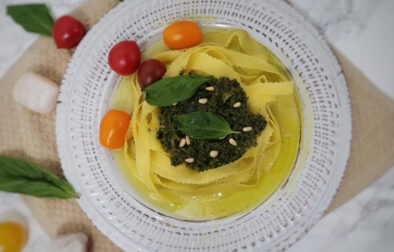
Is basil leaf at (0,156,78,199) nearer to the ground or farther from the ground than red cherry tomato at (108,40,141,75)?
nearer to the ground

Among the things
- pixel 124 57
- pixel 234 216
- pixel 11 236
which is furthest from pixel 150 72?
pixel 11 236

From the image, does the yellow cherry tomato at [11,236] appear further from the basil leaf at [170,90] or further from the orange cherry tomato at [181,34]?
the orange cherry tomato at [181,34]

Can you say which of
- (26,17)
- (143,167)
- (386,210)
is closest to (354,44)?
(386,210)

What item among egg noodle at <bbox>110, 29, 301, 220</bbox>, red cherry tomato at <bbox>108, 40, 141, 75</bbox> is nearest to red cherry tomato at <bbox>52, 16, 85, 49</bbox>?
red cherry tomato at <bbox>108, 40, 141, 75</bbox>

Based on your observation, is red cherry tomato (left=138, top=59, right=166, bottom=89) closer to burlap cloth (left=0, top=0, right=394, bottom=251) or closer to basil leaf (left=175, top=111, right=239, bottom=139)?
basil leaf (left=175, top=111, right=239, bottom=139)

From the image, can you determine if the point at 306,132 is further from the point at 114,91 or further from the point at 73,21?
the point at 73,21

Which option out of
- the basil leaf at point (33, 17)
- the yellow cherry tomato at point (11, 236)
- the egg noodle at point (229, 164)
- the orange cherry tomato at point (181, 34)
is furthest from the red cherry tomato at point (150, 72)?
the yellow cherry tomato at point (11, 236)

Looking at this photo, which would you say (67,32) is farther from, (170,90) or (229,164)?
(229,164)
